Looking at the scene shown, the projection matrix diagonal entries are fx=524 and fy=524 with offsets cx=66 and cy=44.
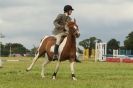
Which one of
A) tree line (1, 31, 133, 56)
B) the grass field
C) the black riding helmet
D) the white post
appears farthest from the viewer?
tree line (1, 31, 133, 56)

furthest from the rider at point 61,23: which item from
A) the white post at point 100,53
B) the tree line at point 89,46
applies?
the tree line at point 89,46

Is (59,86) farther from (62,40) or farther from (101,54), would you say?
(101,54)

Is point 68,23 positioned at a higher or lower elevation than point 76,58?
higher

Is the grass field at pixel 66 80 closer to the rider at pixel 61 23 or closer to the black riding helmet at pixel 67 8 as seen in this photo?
the rider at pixel 61 23

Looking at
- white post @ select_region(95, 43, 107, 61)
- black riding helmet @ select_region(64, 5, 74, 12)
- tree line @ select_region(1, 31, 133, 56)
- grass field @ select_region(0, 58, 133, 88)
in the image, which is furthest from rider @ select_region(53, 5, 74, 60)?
tree line @ select_region(1, 31, 133, 56)

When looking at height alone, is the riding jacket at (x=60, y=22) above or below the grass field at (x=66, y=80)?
above

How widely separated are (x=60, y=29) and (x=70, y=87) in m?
5.67

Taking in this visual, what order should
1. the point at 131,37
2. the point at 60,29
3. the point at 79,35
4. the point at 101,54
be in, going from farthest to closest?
the point at 131,37, the point at 101,54, the point at 60,29, the point at 79,35

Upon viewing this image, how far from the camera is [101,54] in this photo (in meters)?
67.6

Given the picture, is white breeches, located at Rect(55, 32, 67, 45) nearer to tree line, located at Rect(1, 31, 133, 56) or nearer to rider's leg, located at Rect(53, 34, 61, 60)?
rider's leg, located at Rect(53, 34, 61, 60)

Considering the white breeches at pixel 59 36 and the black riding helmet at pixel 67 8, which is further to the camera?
the white breeches at pixel 59 36

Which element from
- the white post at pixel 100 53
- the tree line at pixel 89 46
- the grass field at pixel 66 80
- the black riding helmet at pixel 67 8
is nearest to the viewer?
the grass field at pixel 66 80

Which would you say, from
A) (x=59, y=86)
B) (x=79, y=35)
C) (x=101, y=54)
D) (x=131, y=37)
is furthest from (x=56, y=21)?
(x=131, y=37)

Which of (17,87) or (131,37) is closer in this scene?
(17,87)
